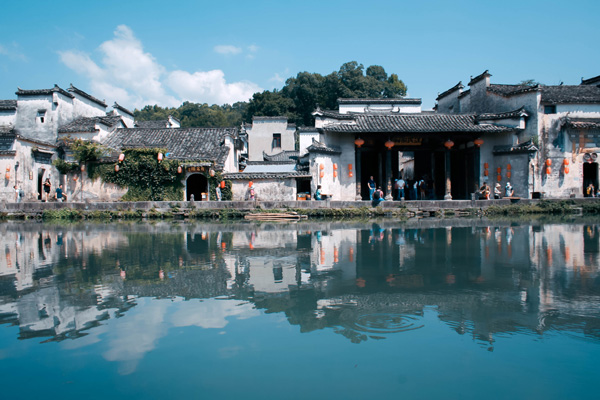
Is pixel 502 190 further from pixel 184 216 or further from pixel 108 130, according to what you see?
pixel 108 130

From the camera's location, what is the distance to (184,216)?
20.5 m

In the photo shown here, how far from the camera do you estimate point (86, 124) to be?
26.4 metres

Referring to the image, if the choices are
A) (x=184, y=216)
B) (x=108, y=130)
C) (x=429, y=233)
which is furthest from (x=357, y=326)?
(x=108, y=130)

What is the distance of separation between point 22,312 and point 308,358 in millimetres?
3936

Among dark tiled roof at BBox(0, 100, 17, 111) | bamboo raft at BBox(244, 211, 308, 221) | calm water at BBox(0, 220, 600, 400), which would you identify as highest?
dark tiled roof at BBox(0, 100, 17, 111)

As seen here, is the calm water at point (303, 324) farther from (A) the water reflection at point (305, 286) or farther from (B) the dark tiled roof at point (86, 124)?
(B) the dark tiled roof at point (86, 124)

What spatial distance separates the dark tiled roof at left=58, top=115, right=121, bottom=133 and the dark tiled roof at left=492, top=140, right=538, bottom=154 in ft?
74.2

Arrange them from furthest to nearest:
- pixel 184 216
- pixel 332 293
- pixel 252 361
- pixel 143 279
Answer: pixel 184 216 → pixel 143 279 → pixel 332 293 → pixel 252 361

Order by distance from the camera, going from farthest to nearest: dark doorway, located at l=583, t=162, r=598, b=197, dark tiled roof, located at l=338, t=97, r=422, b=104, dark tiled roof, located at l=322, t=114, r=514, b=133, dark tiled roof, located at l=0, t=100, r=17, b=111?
1. dark tiled roof, located at l=338, t=97, r=422, b=104
2. dark tiled roof, located at l=0, t=100, r=17, b=111
3. dark doorway, located at l=583, t=162, r=598, b=197
4. dark tiled roof, located at l=322, t=114, r=514, b=133

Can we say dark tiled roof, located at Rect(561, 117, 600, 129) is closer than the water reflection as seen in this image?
No

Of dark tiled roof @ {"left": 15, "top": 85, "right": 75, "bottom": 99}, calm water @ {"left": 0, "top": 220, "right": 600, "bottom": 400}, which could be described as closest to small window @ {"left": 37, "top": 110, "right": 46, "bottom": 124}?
dark tiled roof @ {"left": 15, "top": 85, "right": 75, "bottom": 99}

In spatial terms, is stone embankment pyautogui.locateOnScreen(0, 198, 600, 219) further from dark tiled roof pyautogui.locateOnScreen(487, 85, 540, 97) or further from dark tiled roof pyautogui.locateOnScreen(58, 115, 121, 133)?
dark tiled roof pyautogui.locateOnScreen(58, 115, 121, 133)

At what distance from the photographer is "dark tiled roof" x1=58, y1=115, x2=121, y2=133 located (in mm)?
25728

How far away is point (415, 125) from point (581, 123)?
8.48 meters
